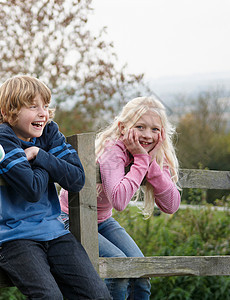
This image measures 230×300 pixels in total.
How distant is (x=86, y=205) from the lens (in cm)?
223

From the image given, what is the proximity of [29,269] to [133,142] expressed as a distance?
2.82 feet

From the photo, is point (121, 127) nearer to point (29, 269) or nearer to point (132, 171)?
point (132, 171)

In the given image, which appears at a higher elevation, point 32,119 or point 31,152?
point 32,119

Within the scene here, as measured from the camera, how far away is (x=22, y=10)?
419cm

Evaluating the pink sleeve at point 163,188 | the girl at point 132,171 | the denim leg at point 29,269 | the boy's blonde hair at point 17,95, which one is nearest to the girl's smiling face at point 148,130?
the girl at point 132,171

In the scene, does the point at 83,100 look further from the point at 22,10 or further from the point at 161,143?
the point at 161,143

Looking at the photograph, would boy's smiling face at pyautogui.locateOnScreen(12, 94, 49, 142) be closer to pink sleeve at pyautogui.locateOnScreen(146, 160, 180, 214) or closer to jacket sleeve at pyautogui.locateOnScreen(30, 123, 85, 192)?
jacket sleeve at pyautogui.locateOnScreen(30, 123, 85, 192)

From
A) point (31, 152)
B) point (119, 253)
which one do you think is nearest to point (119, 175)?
point (119, 253)

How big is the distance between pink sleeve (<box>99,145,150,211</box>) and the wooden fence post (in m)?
0.09

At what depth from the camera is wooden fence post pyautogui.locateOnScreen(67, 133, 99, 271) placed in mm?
2203

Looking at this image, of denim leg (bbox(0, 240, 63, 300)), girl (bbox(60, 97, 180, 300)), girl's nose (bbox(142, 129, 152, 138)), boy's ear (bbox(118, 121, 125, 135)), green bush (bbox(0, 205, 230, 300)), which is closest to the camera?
denim leg (bbox(0, 240, 63, 300))

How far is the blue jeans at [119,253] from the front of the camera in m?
2.37

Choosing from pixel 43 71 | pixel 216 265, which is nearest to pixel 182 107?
pixel 216 265

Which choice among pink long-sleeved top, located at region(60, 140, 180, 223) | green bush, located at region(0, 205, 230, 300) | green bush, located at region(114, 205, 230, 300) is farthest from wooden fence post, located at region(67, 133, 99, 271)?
green bush, located at region(114, 205, 230, 300)
